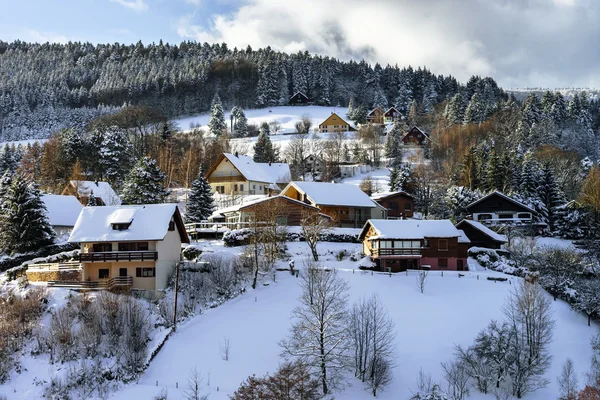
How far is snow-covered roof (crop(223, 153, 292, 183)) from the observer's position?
77400 millimetres

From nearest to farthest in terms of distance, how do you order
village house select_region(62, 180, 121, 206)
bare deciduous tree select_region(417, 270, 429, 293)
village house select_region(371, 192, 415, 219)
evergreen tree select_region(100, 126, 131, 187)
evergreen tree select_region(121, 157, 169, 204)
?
A: bare deciduous tree select_region(417, 270, 429, 293) → evergreen tree select_region(121, 157, 169, 204) → village house select_region(62, 180, 121, 206) → village house select_region(371, 192, 415, 219) → evergreen tree select_region(100, 126, 131, 187)

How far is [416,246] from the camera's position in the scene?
1905 inches

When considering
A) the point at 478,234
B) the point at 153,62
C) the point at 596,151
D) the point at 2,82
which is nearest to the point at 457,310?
the point at 478,234

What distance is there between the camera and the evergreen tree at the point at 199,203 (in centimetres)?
6062

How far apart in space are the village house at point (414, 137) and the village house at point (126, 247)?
7291cm

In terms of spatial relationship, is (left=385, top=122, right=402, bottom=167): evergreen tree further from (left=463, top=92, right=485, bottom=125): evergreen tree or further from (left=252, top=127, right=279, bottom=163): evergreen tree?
(left=252, top=127, right=279, bottom=163): evergreen tree

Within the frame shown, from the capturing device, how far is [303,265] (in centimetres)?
4606

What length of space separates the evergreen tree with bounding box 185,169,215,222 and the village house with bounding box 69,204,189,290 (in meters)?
17.7

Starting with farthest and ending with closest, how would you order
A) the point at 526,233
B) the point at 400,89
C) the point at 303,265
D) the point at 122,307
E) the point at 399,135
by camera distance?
the point at 400,89 → the point at 399,135 → the point at 526,233 → the point at 303,265 → the point at 122,307

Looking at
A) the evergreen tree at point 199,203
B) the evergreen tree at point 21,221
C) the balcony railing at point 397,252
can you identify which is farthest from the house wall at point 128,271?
the evergreen tree at point 199,203

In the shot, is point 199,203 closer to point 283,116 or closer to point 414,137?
point 414,137

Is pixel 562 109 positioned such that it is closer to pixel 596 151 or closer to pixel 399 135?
pixel 596 151

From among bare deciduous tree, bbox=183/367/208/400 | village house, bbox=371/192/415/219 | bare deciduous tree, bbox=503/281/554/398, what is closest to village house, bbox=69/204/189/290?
bare deciduous tree, bbox=183/367/208/400

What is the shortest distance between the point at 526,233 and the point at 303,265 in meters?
30.0
